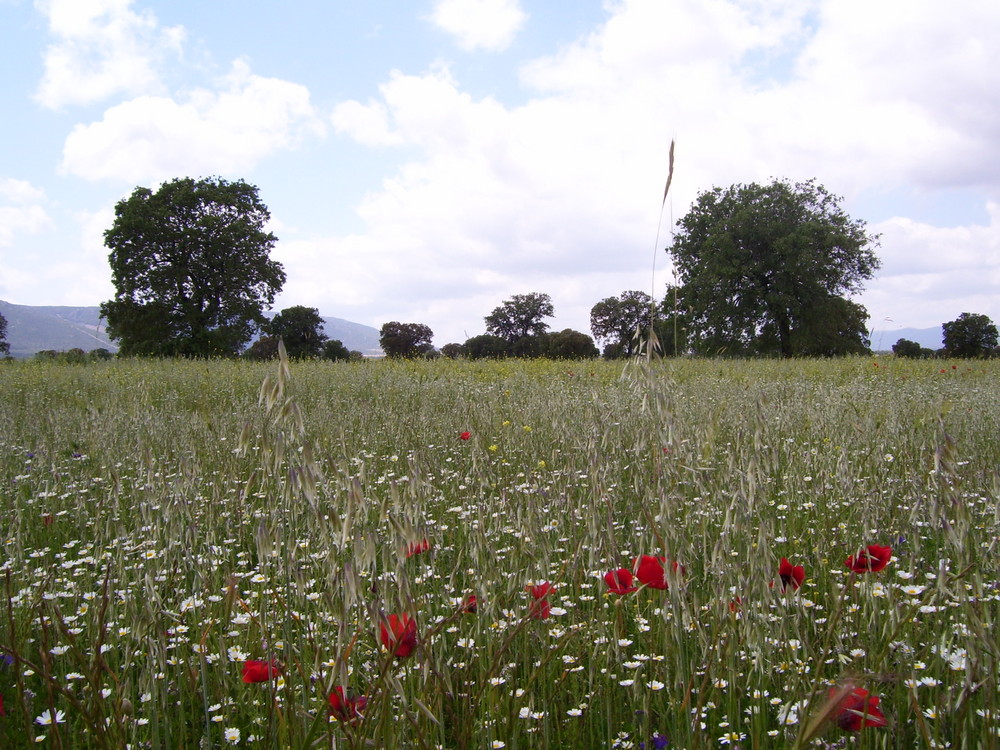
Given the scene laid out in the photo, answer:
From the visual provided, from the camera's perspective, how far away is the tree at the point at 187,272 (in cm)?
3228

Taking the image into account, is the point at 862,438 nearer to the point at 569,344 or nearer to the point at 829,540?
the point at 829,540

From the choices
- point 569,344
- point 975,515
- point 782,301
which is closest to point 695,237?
point 782,301

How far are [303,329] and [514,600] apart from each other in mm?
53828

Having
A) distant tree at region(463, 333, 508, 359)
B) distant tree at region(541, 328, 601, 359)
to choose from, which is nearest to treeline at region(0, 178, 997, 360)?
distant tree at region(541, 328, 601, 359)

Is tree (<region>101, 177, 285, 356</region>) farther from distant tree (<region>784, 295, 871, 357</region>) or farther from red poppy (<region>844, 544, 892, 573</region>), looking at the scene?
red poppy (<region>844, 544, 892, 573</region>)

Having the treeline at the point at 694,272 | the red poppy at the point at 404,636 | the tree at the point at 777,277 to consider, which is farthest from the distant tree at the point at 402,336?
the red poppy at the point at 404,636

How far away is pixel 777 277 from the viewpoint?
34.4 m

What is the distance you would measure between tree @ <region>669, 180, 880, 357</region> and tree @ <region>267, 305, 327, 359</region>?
99.7ft

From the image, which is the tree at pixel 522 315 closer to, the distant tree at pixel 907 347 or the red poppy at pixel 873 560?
the distant tree at pixel 907 347

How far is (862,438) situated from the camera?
448cm

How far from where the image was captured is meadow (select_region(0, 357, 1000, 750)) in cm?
132

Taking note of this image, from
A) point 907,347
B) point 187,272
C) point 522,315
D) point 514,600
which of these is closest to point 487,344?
point 522,315

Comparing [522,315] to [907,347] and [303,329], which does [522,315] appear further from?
[907,347]

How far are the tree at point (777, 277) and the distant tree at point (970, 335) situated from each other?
56.7ft
